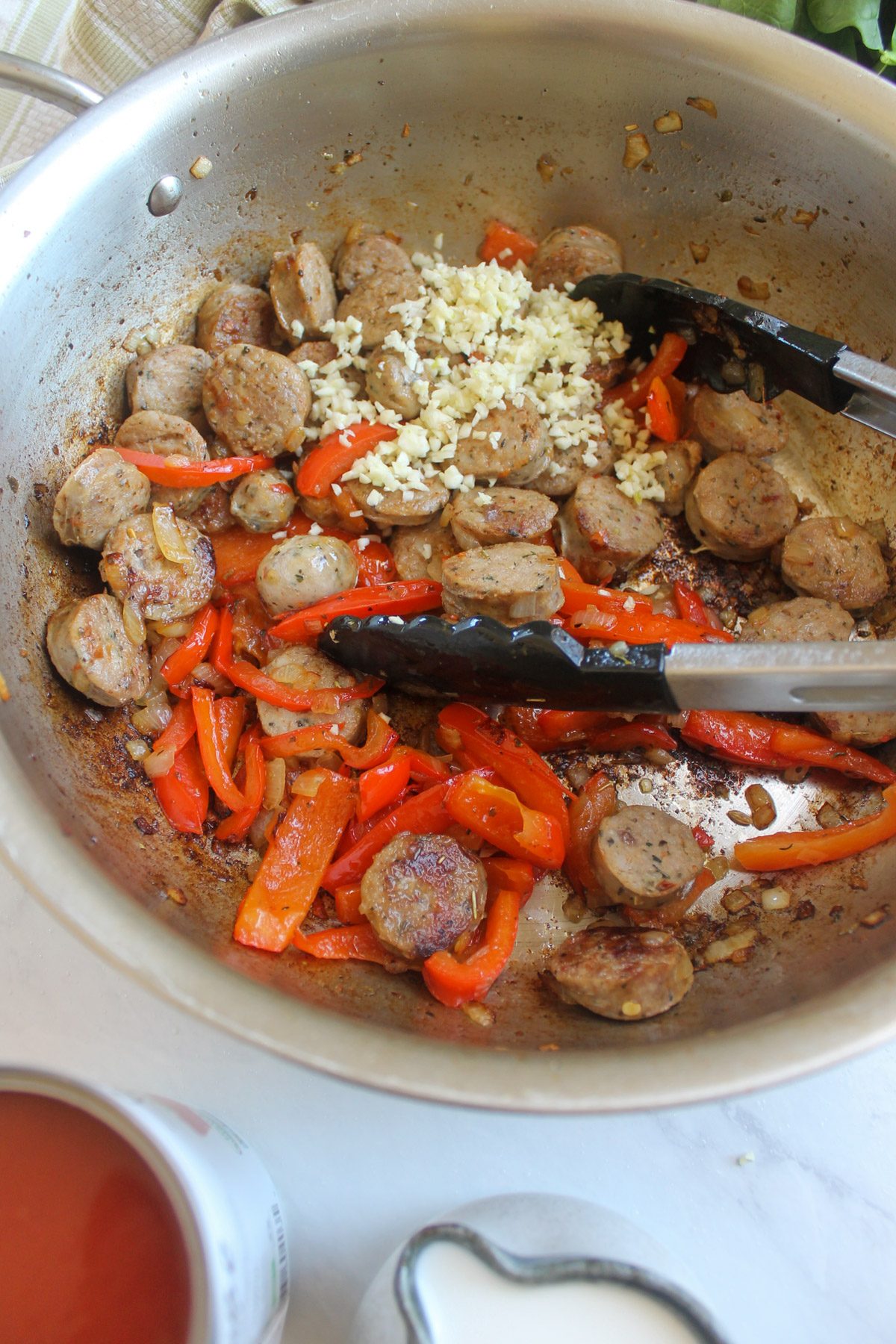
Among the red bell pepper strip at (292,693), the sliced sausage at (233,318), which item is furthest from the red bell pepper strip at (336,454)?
the red bell pepper strip at (292,693)

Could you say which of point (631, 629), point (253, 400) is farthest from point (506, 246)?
point (631, 629)

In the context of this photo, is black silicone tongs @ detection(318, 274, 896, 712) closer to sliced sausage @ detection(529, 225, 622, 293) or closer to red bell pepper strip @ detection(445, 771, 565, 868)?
sliced sausage @ detection(529, 225, 622, 293)

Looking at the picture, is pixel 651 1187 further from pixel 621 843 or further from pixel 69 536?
pixel 69 536

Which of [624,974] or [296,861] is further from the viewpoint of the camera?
[296,861]

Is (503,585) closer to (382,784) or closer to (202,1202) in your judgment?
(382,784)

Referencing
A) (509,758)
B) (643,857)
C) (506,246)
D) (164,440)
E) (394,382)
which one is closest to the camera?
(643,857)
